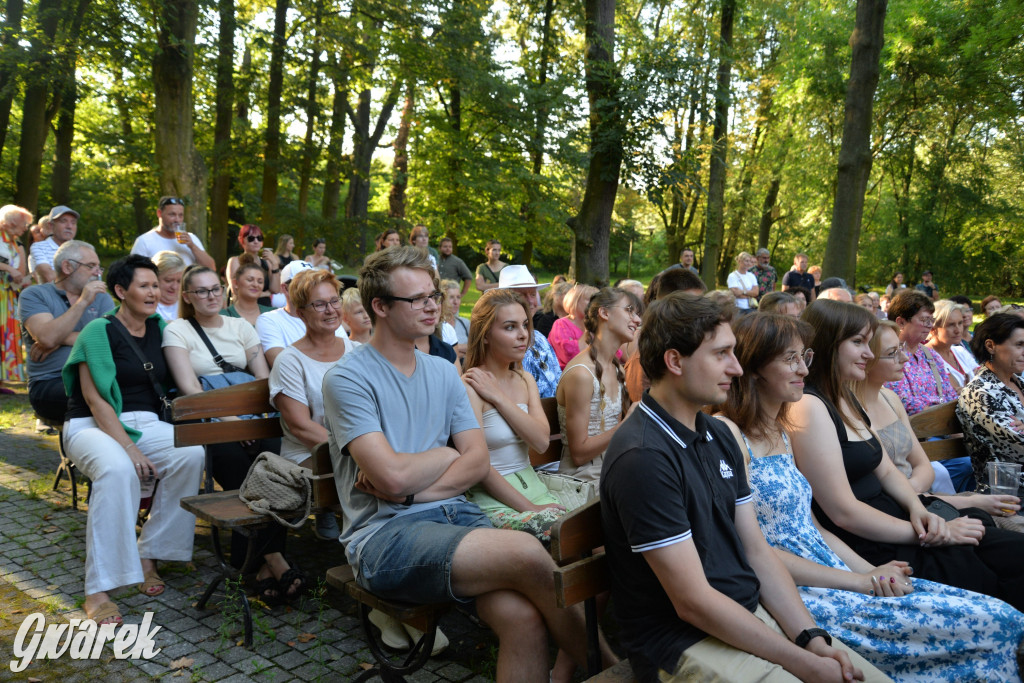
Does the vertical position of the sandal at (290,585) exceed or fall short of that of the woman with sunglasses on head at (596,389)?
it falls short

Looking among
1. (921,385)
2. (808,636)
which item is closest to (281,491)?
(808,636)

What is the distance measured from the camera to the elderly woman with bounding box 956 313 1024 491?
4.58m

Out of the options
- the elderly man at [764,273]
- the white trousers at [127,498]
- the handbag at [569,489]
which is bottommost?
the white trousers at [127,498]

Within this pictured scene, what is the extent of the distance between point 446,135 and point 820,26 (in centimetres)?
1265

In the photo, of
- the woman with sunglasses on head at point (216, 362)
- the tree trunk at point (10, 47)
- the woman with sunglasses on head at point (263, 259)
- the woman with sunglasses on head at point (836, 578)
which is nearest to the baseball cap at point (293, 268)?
the woman with sunglasses on head at point (263, 259)

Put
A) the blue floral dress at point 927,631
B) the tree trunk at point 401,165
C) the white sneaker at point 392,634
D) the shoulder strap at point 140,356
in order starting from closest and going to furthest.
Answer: the blue floral dress at point 927,631 → the white sneaker at point 392,634 → the shoulder strap at point 140,356 → the tree trunk at point 401,165

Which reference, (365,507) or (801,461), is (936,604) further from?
(365,507)

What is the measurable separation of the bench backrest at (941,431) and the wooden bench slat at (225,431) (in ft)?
13.4

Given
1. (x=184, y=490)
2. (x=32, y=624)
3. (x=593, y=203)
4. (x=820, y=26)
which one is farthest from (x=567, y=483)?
(x=820, y=26)

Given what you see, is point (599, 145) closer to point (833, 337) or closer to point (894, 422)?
point (894, 422)

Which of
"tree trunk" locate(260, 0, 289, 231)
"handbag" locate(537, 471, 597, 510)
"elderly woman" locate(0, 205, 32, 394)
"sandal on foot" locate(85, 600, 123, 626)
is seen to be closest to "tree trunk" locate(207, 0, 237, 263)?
"tree trunk" locate(260, 0, 289, 231)

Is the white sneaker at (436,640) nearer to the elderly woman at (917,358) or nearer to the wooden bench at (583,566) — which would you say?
the wooden bench at (583,566)

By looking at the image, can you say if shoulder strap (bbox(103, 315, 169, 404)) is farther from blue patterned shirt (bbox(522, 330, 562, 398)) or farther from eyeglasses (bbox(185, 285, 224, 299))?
blue patterned shirt (bbox(522, 330, 562, 398))

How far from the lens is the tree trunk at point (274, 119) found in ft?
53.6
